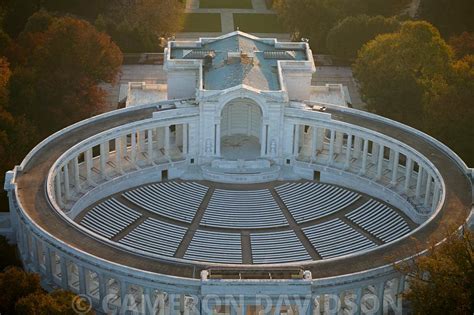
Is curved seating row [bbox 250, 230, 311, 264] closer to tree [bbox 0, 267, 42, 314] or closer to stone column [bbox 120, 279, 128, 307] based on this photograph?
stone column [bbox 120, 279, 128, 307]

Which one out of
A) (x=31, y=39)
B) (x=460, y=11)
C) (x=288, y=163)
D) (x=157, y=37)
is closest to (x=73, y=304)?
(x=288, y=163)

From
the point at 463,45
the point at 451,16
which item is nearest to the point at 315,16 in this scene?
the point at 451,16

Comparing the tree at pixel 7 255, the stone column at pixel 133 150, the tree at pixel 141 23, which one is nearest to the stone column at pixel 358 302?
the tree at pixel 7 255

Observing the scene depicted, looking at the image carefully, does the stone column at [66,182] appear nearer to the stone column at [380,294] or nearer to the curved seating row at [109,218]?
the curved seating row at [109,218]

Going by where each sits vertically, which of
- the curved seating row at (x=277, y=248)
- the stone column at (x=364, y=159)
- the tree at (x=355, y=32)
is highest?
the tree at (x=355, y=32)

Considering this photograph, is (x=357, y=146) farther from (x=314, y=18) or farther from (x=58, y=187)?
(x=314, y=18)

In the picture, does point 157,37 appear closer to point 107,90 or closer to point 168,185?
point 107,90

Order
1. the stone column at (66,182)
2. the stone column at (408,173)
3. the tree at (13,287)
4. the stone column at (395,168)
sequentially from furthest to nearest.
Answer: the stone column at (395,168) < the stone column at (408,173) < the stone column at (66,182) < the tree at (13,287)
